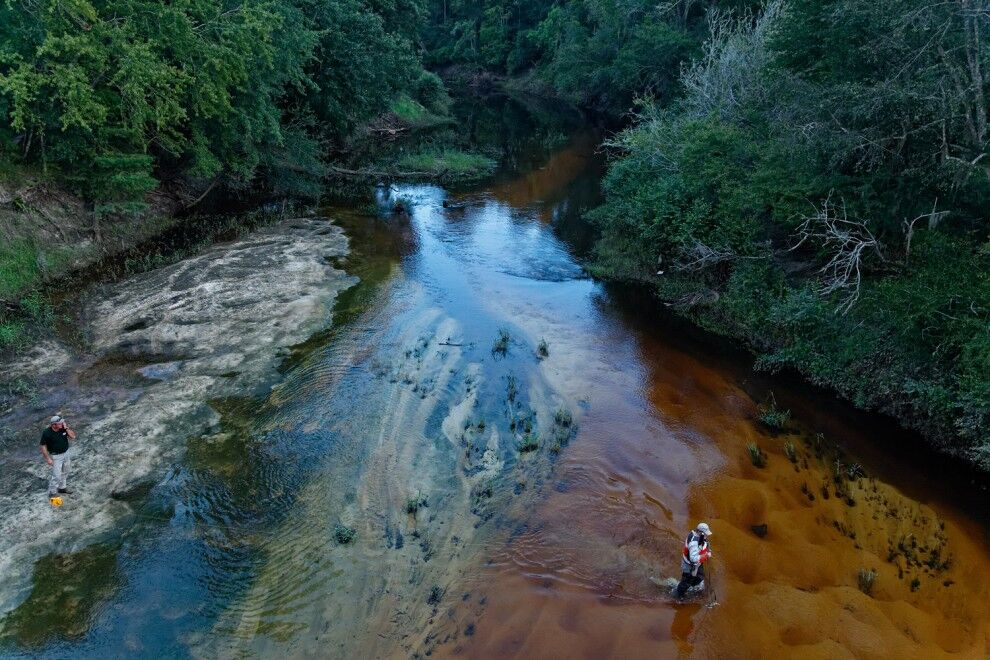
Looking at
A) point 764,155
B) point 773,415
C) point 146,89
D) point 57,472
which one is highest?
point 146,89

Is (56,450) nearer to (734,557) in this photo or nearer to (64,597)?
(64,597)

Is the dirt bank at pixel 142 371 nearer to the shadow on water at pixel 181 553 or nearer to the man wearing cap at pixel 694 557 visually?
the shadow on water at pixel 181 553

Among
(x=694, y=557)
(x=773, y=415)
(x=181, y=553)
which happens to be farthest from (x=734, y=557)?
(x=181, y=553)

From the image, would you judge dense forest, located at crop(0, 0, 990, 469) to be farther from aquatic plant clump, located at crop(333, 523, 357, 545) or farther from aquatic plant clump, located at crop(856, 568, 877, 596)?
aquatic plant clump, located at crop(333, 523, 357, 545)

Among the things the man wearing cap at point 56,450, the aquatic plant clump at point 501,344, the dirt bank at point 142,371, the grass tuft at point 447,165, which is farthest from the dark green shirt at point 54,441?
the grass tuft at point 447,165

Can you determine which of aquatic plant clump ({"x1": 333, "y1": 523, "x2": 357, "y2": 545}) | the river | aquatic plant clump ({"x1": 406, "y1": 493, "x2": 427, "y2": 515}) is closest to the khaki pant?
the river

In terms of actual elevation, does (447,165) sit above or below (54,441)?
above

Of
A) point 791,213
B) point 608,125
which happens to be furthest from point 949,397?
point 608,125
